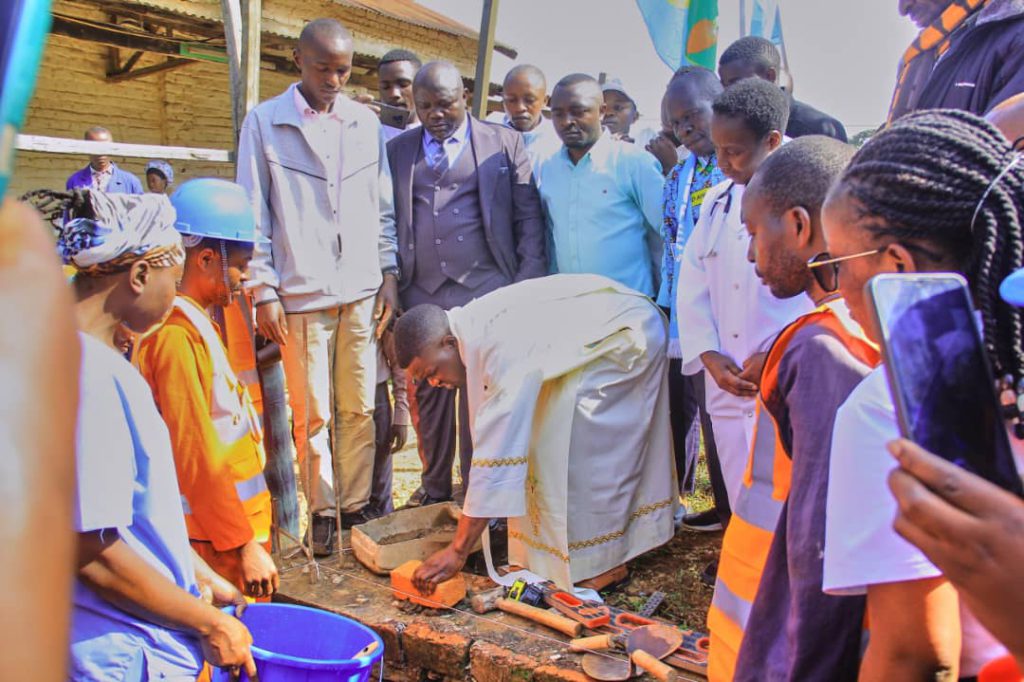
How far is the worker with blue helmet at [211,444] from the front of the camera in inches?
103

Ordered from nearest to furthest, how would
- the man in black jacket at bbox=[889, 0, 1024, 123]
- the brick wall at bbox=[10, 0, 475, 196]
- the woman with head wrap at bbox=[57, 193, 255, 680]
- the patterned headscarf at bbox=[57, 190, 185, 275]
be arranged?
the woman with head wrap at bbox=[57, 193, 255, 680], the patterned headscarf at bbox=[57, 190, 185, 275], the man in black jacket at bbox=[889, 0, 1024, 123], the brick wall at bbox=[10, 0, 475, 196]

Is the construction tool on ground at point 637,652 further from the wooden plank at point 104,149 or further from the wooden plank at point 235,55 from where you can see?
the wooden plank at point 235,55

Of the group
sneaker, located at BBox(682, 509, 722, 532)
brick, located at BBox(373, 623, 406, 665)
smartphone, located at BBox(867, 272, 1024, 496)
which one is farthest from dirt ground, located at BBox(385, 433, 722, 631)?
smartphone, located at BBox(867, 272, 1024, 496)

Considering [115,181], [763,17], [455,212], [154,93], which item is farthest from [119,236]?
[154,93]

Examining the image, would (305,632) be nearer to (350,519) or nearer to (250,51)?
(350,519)

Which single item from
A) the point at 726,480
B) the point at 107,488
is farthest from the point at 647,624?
the point at 107,488

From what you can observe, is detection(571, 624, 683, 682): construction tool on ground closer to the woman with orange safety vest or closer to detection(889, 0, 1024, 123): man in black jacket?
the woman with orange safety vest

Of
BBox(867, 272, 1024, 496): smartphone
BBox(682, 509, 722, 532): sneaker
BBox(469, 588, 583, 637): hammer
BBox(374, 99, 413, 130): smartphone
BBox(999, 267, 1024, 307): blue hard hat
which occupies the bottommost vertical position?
BBox(469, 588, 583, 637): hammer

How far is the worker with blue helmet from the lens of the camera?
2.63m

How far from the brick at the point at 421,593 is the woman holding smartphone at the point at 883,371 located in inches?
96.9

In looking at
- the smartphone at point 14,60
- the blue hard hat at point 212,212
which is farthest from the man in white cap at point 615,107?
the smartphone at point 14,60

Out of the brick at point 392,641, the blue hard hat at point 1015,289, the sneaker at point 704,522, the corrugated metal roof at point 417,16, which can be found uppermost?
the corrugated metal roof at point 417,16

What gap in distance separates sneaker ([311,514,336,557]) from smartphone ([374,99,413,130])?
2889 mm

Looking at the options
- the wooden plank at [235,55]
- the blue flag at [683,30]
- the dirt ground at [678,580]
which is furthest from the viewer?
the blue flag at [683,30]
